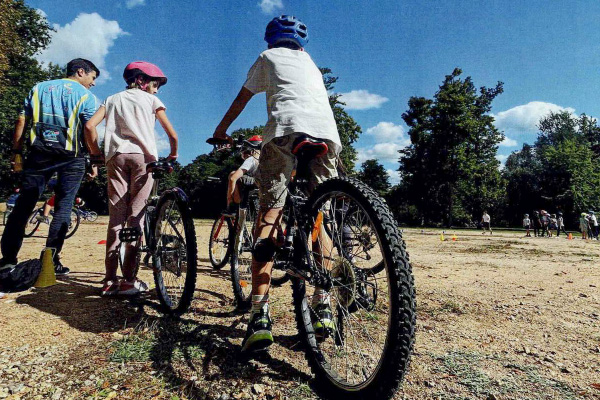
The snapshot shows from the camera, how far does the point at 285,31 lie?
2.39 meters

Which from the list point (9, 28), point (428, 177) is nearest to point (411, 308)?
point (9, 28)

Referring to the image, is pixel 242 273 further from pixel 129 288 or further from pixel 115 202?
pixel 115 202

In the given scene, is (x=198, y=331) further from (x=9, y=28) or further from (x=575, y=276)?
(x=9, y=28)

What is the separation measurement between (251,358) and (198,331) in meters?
0.53

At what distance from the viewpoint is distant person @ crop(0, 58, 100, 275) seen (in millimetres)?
3432

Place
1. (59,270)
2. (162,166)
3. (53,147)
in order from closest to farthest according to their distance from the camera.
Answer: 1. (162,166)
2. (53,147)
3. (59,270)

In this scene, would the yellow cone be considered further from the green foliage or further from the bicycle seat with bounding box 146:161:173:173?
the green foliage

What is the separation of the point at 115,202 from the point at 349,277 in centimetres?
231

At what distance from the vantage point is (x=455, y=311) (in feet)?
10.2

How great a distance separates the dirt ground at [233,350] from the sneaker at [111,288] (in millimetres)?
97

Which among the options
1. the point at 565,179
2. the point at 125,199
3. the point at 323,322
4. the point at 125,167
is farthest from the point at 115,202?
the point at 565,179

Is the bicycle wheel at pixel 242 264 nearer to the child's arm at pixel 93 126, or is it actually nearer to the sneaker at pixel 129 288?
the sneaker at pixel 129 288

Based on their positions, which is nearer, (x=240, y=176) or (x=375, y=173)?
(x=240, y=176)

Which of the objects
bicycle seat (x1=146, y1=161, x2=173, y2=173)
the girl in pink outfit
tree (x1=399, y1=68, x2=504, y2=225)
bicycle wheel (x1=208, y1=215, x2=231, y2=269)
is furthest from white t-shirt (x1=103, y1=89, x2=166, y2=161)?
tree (x1=399, y1=68, x2=504, y2=225)
